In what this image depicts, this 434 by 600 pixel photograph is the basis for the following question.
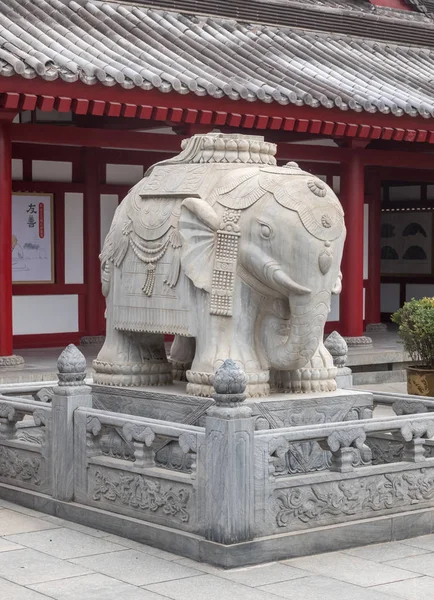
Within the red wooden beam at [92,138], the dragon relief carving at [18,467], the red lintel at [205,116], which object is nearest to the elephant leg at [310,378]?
the dragon relief carving at [18,467]

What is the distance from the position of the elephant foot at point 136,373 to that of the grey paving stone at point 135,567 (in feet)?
5.54

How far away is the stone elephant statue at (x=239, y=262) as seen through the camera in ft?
23.9

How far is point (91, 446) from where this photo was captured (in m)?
7.33

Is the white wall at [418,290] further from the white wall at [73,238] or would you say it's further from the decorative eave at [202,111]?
the white wall at [73,238]

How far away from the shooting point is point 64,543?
6801mm

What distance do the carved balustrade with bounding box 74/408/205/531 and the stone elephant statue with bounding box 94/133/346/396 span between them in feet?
1.86

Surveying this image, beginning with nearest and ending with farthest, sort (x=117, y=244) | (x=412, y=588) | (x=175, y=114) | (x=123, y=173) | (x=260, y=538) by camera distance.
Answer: (x=412, y=588)
(x=260, y=538)
(x=117, y=244)
(x=175, y=114)
(x=123, y=173)

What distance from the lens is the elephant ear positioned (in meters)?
7.39

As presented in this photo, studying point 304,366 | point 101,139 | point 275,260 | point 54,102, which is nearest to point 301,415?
point 304,366

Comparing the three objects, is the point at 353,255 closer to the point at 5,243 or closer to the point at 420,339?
the point at 420,339

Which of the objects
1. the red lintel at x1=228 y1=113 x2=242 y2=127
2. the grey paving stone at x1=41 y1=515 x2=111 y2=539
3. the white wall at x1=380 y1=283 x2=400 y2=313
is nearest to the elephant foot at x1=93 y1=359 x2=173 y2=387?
the grey paving stone at x1=41 y1=515 x2=111 y2=539

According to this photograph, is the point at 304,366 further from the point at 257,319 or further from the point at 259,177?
the point at 259,177

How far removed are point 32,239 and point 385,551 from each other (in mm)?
Answer: 9483

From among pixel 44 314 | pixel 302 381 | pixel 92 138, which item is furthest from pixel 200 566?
pixel 44 314
